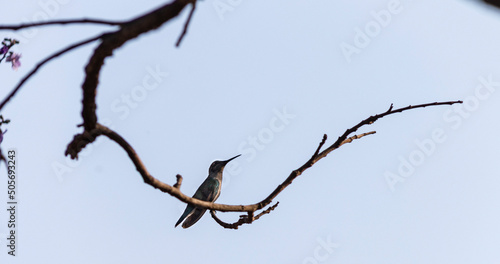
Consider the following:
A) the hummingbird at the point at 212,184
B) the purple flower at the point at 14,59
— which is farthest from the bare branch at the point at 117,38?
the hummingbird at the point at 212,184

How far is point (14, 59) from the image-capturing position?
158 inches

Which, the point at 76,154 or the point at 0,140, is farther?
the point at 0,140

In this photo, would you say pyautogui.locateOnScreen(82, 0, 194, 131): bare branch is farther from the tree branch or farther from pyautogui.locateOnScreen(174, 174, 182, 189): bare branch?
pyautogui.locateOnScreen(174, 174, 182, 189): bare branch

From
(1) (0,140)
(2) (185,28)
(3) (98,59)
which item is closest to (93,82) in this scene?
(3) (98,59)

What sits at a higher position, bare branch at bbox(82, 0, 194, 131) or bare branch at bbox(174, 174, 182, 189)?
bare branch at bbox(82, 0, 194, 131)

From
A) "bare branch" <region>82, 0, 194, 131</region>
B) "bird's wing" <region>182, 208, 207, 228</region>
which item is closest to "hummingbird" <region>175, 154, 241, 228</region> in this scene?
"bird's wing" <region>182, 208, 207, 228</region>

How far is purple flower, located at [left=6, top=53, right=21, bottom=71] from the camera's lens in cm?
392

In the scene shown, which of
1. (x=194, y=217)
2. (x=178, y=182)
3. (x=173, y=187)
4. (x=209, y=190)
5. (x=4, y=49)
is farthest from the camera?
(x=209, y=190)

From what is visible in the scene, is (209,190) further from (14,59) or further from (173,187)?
(173,187)

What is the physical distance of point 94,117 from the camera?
230 centimetres

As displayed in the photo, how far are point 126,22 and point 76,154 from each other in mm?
875

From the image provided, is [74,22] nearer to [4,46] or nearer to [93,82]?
[93,82]

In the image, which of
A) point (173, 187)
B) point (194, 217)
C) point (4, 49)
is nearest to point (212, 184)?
point (194, 217)

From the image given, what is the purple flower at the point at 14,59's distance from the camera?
3.92 metres
